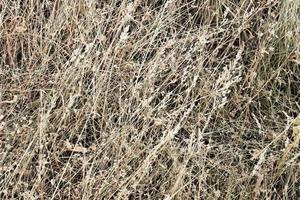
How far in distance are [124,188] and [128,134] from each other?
0.26m

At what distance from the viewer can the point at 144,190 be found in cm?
222

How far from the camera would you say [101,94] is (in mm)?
2459

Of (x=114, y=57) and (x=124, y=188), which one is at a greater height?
(x=114, y=57)

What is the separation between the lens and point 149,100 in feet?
7.43

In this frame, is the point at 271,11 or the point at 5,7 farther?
the point at 271,11

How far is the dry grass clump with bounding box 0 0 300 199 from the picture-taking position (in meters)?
2.21

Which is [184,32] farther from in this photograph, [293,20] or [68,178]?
[68,178]

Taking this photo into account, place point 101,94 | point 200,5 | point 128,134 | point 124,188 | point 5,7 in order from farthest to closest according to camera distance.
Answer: point 200,5
point 5,7
point 101,94
point 128,134
point 124,188

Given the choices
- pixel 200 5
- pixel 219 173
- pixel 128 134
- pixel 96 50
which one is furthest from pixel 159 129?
pixel 200 5

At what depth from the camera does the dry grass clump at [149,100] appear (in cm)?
221

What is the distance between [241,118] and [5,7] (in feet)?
3.88

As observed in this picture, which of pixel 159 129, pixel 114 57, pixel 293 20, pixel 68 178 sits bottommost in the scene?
pixel 68 178

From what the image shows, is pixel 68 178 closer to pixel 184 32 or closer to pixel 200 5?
pixel 184 32

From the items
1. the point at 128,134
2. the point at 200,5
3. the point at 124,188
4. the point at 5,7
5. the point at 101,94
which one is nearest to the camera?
the point at 124,188
